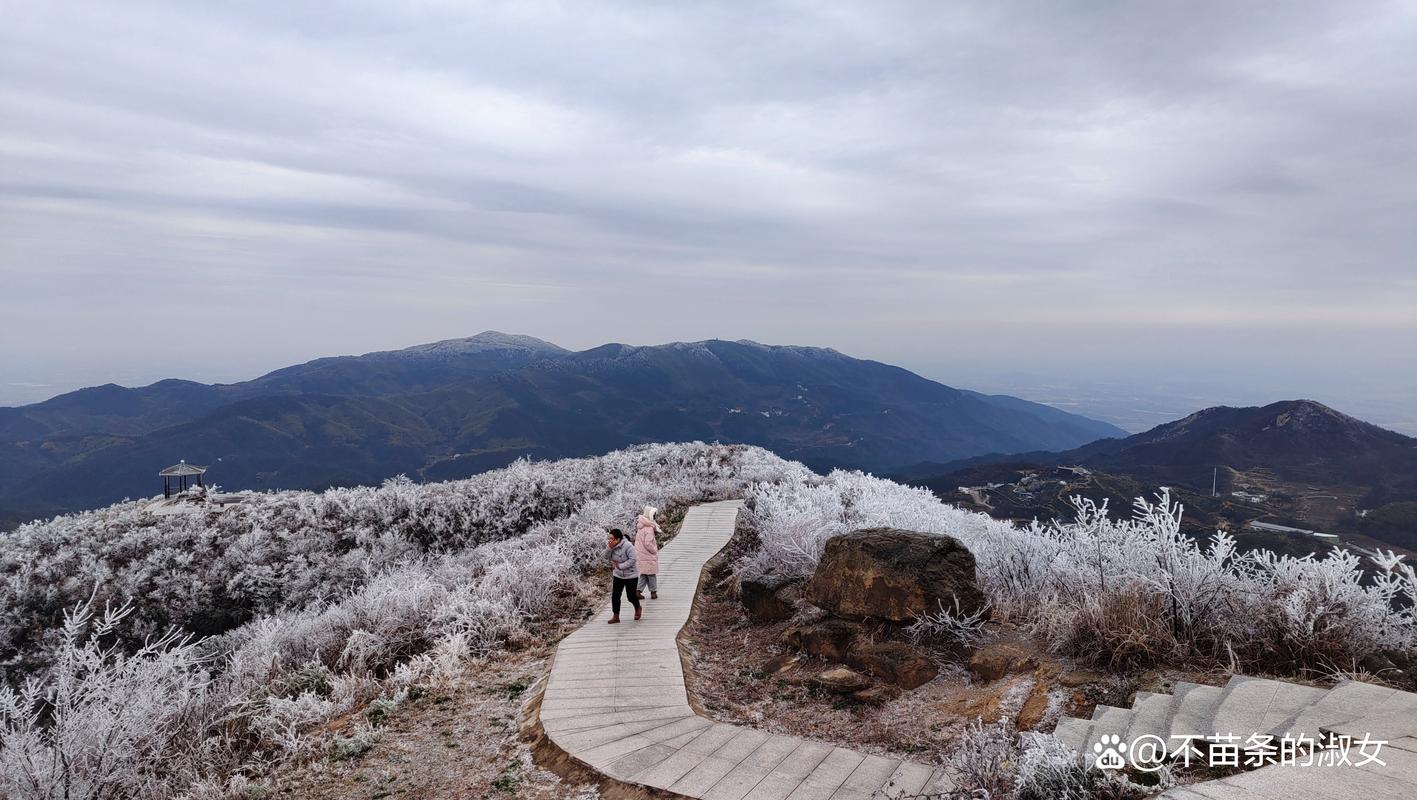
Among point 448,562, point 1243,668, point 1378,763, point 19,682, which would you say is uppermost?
point 1378,763

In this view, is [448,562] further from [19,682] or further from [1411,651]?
[1411,651]

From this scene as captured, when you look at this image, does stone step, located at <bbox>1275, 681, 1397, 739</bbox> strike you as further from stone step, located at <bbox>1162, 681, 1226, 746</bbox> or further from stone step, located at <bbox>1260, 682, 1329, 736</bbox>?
stone step, located at <bbox>1162, 681, 1226, 746</bbox>

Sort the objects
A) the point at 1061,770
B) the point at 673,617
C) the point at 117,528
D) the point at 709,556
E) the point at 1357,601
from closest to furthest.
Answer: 1. the point at 1061,770
2. the point at 1357,601
3. the point at 673,617
4. the point at 709,556
5. the point at 117,528

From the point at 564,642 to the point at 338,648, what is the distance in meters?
3.12

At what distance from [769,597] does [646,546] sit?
79.6 inches

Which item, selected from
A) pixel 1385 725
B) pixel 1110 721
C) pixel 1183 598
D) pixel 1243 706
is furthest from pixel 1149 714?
pixel 1183 598

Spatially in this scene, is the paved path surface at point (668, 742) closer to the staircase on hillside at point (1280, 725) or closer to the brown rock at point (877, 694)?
the brown rock at point (877, 694)

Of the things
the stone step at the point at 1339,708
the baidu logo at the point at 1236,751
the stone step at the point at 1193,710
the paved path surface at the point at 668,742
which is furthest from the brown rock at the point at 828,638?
the stone step at the point at 1339,708

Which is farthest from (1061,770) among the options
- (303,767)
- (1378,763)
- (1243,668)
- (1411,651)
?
(303,767)

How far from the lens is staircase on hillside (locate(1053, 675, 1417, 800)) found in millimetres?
3320

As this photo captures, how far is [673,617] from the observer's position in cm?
968

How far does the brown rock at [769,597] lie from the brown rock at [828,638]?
115cm

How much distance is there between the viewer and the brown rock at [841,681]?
693 cm

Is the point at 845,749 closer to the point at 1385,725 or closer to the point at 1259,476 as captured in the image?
the point at 1385,725
